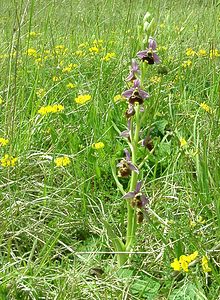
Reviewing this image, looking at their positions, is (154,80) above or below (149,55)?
below

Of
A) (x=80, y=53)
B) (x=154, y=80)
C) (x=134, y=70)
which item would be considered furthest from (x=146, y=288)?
(x=80, y=53)

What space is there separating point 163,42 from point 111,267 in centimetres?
222

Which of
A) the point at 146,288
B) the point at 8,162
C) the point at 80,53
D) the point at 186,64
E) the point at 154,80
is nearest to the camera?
the point at 146,288

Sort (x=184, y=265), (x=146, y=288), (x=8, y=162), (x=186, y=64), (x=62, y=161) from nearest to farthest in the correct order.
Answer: (x=184, y=265), (x=146, y=288), (x=8, y=162), (x=62, y=161), (x=186, y=64)

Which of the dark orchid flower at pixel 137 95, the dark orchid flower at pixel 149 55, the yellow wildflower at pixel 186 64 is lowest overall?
the yellow wildflower at pixel 186 64

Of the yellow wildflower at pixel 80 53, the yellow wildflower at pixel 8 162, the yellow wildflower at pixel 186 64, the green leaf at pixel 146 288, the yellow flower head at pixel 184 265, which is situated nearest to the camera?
the yellow flower head at pixel 184 265

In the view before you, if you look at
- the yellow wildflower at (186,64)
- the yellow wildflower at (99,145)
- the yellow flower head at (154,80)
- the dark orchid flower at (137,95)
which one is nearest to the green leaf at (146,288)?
the dark orchid flower at (137,95)

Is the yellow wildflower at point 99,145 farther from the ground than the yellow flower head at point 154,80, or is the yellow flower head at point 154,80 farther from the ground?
the yellow flower head at point 154,80

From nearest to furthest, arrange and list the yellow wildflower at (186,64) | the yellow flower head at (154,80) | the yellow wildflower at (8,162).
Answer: the yellow wildflower at (8,162) → the yellow flower head at (154,80) → the yellow wildflower at (186,64)

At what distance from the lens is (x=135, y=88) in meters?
1.25

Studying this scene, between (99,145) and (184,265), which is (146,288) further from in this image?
(99,145)

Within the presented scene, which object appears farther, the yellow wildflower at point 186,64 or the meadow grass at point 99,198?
the yellow wildflower at point 186,64

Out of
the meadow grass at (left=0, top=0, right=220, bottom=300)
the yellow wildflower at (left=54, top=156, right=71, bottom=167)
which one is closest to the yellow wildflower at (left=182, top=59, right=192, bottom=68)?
the meadow grass at (left=0, top=0, right=220, bottom=300)

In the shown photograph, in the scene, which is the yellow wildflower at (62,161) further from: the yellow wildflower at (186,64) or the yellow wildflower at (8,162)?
the yellow wildflower at (186,64)
